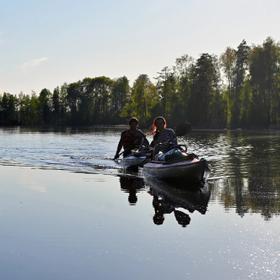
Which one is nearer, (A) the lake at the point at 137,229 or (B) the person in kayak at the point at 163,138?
(A) the lake at the point at 137,229

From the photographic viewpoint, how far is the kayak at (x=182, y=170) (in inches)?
575

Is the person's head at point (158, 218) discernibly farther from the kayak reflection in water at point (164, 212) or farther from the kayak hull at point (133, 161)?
the kayak hull at point (133, 161)

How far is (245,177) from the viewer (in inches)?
658

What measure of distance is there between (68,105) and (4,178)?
110491mm

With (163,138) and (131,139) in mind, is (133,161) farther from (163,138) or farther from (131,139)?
(163,138)

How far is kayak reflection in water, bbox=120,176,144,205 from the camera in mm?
12416

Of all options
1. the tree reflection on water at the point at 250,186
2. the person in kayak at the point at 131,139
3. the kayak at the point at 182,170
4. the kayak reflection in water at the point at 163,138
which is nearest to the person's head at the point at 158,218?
the tree reflection on water at the point at 250,186

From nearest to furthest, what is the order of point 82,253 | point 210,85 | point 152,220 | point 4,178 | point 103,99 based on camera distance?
point 82,253
point 152,220
point 4,178
point 210,85
point 103,99

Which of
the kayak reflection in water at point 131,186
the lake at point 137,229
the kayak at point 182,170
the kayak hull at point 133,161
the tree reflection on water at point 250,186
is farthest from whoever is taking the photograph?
the kayak hull at point 133,161

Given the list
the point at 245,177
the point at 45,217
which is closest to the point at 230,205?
the point at 45,217

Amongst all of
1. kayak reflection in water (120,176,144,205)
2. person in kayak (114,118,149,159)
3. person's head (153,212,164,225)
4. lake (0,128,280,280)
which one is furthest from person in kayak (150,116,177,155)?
person's head (153,212,164,225)

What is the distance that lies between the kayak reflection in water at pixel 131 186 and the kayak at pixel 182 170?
75 centimetres

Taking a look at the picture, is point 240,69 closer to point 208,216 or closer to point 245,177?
point 245,177

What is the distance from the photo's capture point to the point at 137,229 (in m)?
8.89
